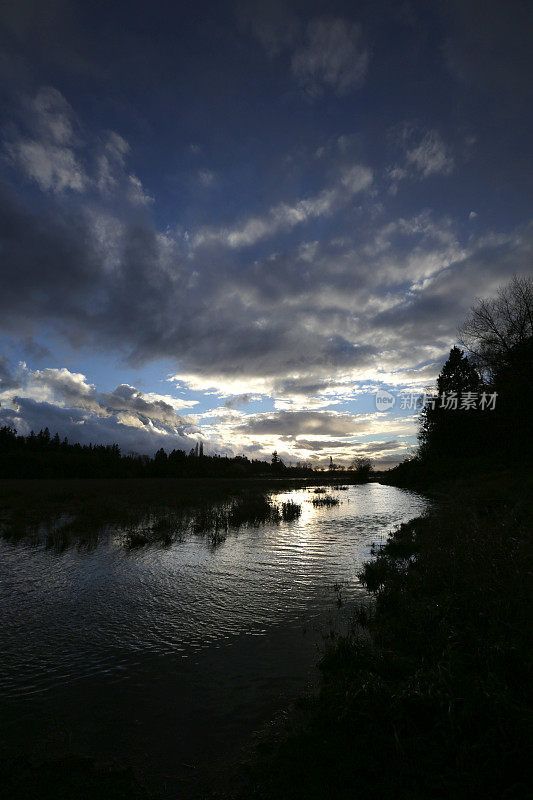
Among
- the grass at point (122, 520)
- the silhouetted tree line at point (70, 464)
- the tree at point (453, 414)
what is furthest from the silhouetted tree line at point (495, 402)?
the silhouetted tree line at point (70, 464)

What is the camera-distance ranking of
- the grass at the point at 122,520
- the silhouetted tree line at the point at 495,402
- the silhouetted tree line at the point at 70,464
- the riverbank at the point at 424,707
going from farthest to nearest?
the silhouetted tree line at the point at 70,464 → the silhouetted tree line at the point at 495,402 → the grass at the point at 122,520 → the riverbank at the point at 424,707

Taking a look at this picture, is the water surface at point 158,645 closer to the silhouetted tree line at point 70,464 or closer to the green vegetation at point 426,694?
the green vegetation at point 426,694

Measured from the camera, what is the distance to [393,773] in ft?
11.8

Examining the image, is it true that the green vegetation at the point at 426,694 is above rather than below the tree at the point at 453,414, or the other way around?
below

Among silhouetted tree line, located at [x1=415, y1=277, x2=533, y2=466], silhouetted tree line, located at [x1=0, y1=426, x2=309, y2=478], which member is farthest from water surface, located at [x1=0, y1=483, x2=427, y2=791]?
silhouetted tree line, located at [x1=0, y1=426, x2=309, y2=478]

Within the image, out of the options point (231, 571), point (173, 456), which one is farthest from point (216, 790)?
point (173, 456)

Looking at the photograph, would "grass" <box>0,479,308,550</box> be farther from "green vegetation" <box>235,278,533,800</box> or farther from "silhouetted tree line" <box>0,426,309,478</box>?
"silhouetted tree line" <box>0,426,309,478</box>

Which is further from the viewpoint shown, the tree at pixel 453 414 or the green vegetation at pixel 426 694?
the tree at pixel 453 414

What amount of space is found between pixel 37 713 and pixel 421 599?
7190 millimetres

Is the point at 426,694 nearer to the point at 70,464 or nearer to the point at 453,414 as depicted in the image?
the point at 453,414

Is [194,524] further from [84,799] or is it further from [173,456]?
[173,456]

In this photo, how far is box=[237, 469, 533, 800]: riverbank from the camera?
11.6 feet

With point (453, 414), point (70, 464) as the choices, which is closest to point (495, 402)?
point (453, 414)

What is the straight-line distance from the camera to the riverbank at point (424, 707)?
3.54m
